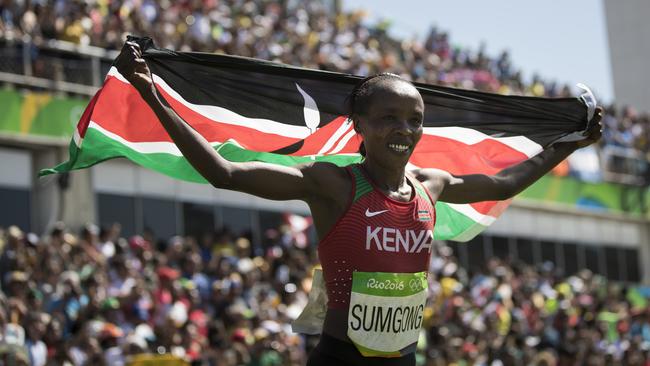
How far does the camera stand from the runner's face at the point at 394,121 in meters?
4.89

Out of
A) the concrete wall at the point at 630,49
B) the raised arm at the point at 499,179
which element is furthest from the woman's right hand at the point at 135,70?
the concrete wall at the point at 630,49

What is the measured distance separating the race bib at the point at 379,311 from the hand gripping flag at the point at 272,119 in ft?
3.78

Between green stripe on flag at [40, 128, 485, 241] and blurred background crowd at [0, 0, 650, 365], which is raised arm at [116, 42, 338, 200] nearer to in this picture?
green stripe on flag at [40, 128, 485, 241]

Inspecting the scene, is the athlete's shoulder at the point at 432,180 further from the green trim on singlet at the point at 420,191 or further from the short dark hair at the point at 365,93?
the short dark hair at the point at 365,93

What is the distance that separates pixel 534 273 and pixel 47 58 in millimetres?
10563

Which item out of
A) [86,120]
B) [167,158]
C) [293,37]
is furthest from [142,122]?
[293,37]

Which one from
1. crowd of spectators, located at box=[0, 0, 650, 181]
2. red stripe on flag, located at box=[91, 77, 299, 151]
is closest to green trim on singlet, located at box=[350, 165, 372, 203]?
red stripe on flag, located at box=[91, 77, 299, 151]

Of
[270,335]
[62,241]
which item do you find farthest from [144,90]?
[62,241]

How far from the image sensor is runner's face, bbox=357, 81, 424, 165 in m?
4.89

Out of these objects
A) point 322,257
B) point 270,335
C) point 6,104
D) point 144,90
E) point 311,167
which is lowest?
point 270,335

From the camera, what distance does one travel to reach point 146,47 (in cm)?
520

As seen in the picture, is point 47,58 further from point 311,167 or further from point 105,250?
point 311,167

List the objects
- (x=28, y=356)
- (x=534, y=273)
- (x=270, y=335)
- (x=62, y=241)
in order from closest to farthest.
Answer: (x=28, y=356), (x=270, y=335), (x=62, y=241), (x=534, y=273)

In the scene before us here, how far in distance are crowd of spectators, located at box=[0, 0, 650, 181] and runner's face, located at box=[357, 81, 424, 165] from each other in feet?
40.5
